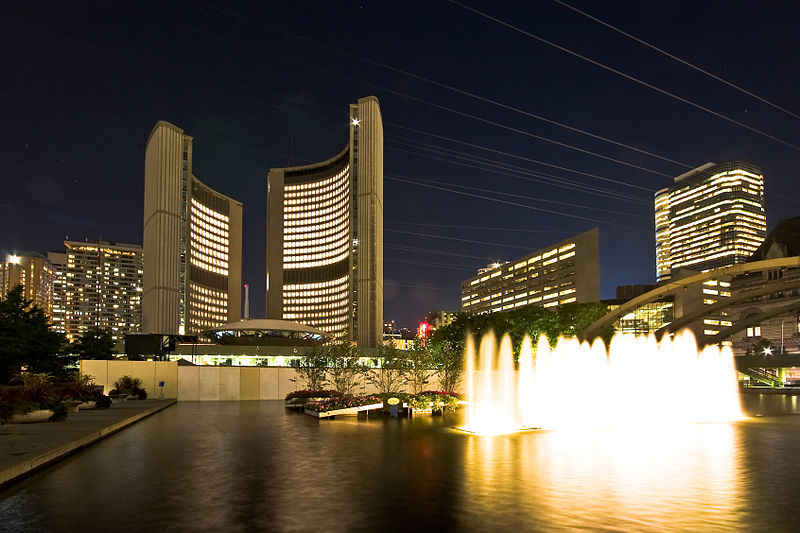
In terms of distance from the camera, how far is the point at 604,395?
129ft

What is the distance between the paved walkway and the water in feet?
1.61

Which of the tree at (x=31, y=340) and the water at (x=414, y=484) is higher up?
the tree at (x=31, y=340)

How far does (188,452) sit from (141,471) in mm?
3568

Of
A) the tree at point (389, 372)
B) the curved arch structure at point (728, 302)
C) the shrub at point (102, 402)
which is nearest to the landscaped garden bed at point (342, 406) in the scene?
the tree at point (389, 372)

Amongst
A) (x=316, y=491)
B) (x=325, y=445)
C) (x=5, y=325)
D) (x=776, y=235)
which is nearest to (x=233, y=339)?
(x=5, y=325)

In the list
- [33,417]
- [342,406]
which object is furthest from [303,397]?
[33,417]

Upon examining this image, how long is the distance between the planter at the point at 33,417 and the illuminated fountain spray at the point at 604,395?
692 inches

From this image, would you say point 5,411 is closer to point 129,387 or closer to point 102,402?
point 102,402

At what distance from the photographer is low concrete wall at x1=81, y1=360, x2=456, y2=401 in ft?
163

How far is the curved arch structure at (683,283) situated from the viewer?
52.5 metres

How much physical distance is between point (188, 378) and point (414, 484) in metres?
39.6

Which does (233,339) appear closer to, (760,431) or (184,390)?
(184,390)

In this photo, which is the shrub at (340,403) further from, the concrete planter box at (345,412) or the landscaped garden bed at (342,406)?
the concrete planter box at (345,412)

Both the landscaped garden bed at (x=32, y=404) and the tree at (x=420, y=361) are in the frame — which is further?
the tree at (x=420, y=361)
